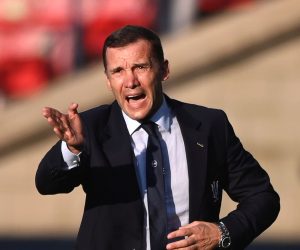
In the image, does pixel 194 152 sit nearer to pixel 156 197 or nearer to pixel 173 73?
pixel 156 197

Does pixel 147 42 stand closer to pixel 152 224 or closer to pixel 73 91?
pixel 152 224

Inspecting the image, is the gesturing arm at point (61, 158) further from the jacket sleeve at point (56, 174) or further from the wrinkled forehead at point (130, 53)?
the wrinkled forehead at point (130, 53)

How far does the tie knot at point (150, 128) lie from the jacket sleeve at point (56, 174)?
39cm

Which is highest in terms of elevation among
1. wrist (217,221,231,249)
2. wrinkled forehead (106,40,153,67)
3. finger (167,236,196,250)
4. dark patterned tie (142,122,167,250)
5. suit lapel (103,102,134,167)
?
wrinkled forehead (106,40,153,67)

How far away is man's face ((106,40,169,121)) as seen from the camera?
459 centimetres

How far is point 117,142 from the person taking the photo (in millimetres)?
4648

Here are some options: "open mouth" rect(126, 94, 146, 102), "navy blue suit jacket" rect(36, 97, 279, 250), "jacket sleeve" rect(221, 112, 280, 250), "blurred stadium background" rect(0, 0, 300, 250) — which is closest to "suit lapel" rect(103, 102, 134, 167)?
"navy blue suit jacket" rect(36, 97, 279, 250)

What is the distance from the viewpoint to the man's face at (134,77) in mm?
4590

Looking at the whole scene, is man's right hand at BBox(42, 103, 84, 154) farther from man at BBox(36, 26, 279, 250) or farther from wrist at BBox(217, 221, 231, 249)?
wrist at BBox(217, 221, 231, 249)

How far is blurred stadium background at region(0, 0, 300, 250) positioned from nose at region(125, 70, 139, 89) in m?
7.18

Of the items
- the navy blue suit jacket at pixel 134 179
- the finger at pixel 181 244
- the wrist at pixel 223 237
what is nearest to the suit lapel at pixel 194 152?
the navy blue suit jacket at pixel 134 179

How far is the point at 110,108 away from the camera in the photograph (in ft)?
15.8

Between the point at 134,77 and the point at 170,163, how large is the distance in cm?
41

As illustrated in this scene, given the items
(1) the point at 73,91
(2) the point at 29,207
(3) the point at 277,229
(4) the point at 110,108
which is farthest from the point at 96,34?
(4) the point at 110,108
